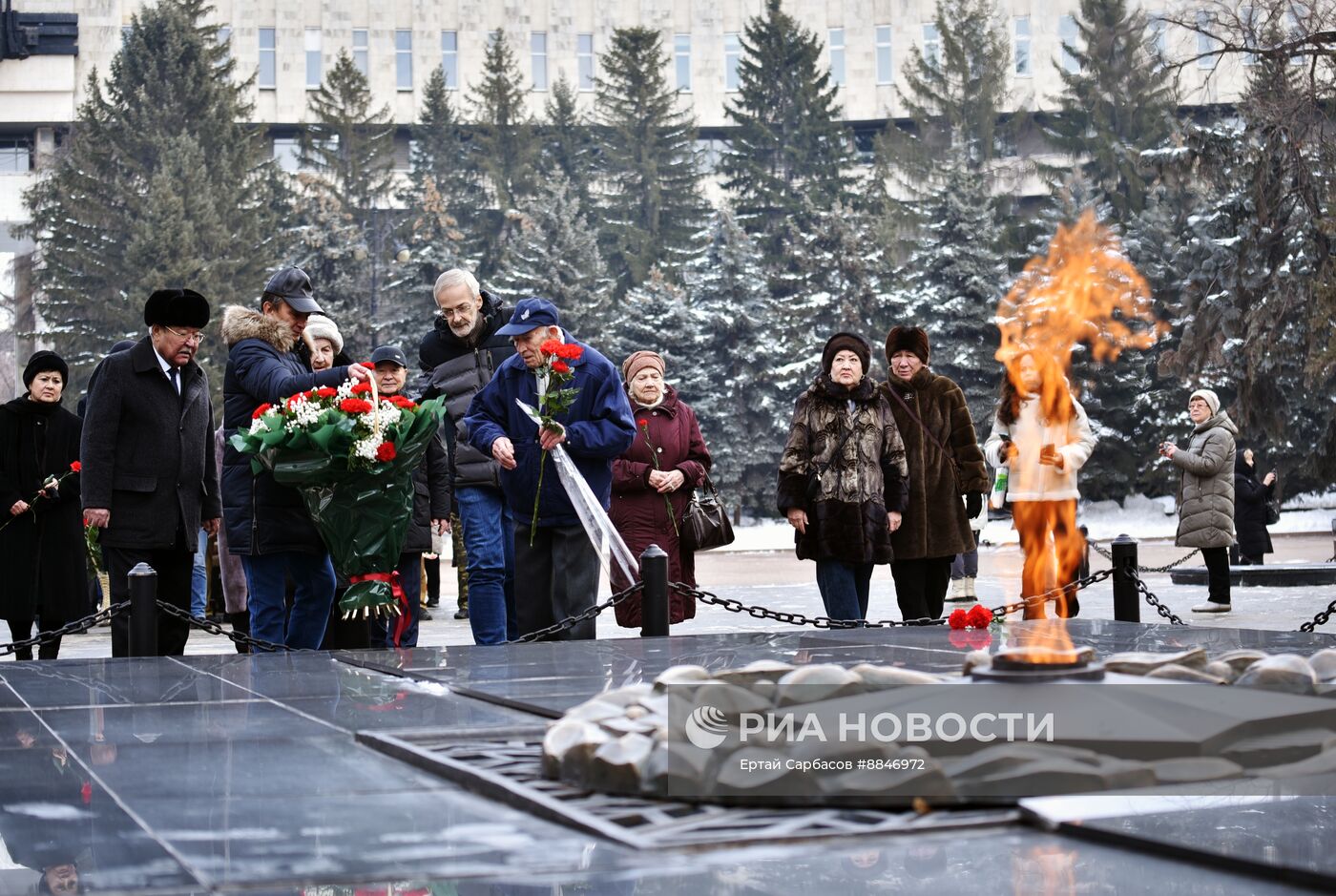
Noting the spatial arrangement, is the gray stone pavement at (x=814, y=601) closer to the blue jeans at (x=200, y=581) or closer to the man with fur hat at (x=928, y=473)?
the blue jeans at (x=200, y=581)

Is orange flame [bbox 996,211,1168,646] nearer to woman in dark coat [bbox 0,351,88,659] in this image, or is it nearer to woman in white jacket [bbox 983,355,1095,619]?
woman in white jacket [bbox 983,355,1095,619]

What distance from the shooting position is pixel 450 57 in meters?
59.2

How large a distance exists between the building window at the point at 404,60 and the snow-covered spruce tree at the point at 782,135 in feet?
36.0

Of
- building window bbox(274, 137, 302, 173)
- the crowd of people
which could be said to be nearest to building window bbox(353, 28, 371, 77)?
building window bbox(274, 137, 302, 173)

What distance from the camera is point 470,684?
5773 millimetres

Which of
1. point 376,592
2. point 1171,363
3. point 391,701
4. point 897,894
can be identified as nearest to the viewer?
point 897,894

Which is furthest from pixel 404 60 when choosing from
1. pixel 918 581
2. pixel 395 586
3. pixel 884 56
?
pixel 395 586

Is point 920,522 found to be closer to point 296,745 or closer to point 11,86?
point 296,745

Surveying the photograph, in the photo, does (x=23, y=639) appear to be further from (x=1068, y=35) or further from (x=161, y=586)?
(x=1068, y=35)

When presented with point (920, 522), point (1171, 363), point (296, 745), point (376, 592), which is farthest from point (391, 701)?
point (1171, 363)

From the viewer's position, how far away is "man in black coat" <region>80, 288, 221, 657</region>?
7.52 metres

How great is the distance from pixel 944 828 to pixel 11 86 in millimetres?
55066

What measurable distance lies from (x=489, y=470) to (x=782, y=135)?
160 ft

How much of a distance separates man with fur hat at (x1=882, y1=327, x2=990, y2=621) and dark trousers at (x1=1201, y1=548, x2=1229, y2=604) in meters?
3.94
